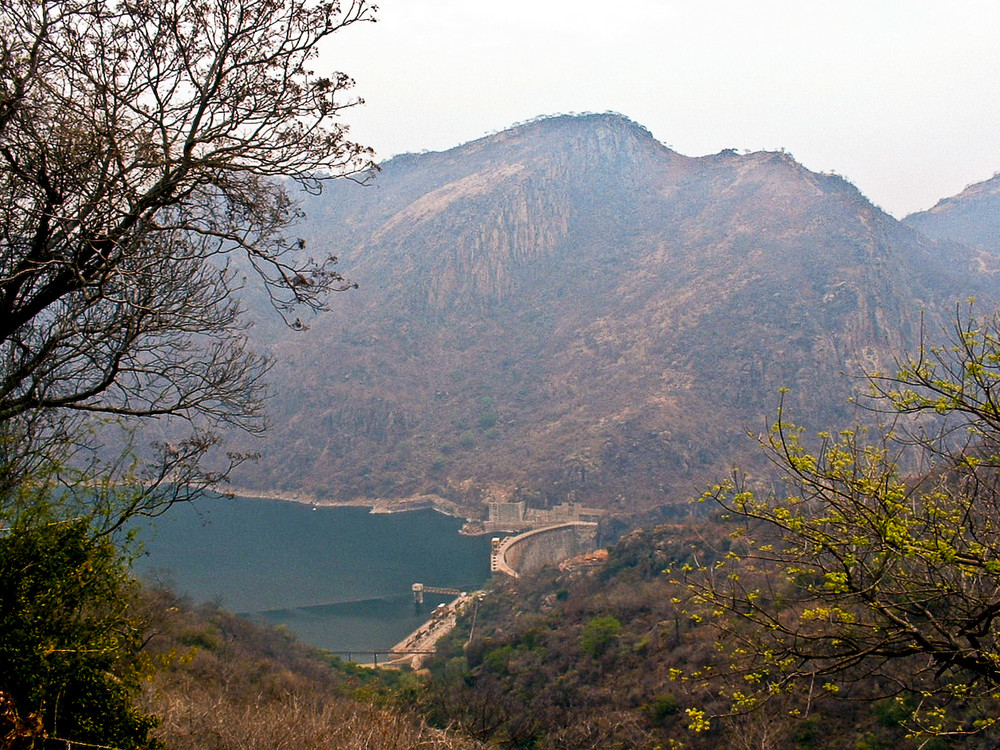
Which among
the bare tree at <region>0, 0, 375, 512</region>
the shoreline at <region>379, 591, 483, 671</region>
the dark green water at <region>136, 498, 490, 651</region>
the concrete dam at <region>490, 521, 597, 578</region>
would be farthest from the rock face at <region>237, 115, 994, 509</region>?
the bare tree at <region>0, 0, 375, 512</region>

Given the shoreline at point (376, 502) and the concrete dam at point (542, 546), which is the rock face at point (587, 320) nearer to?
the shoreline at point (376, 502)

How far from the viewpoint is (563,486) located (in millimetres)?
55625

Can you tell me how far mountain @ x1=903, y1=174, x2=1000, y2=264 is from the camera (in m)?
99.2

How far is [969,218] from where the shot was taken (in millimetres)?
104188

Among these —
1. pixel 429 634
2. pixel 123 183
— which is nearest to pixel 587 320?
pixel 429 634

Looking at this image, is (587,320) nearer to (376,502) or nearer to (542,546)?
(376,502)

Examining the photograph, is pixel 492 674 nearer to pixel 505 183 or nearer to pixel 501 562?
pixel 501 562

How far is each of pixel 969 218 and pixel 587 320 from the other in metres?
68.9

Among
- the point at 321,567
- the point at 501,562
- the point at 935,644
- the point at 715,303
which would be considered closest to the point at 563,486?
the point at 501,562

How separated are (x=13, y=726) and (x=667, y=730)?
13.1 metres

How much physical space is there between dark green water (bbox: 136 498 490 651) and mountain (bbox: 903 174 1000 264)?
88.0 metres

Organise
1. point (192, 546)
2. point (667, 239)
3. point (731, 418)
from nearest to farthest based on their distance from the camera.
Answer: point (192, 546) < point (731, 418) < point (667, 239)

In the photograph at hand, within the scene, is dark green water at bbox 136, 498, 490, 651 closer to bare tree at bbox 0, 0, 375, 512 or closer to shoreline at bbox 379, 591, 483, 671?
shoreline at bbox 379, 591, 483, 671

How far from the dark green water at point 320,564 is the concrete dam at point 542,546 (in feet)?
7.16
